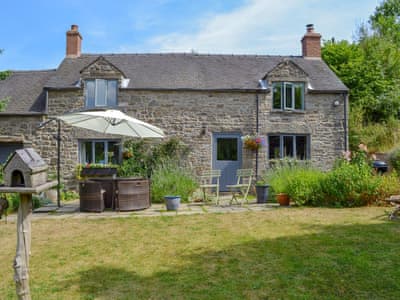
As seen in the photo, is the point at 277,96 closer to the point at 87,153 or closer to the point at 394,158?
the point at 394,158

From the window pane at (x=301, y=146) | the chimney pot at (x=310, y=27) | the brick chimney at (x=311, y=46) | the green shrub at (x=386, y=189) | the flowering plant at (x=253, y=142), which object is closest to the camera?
the green shrub at (x=386, y=189)

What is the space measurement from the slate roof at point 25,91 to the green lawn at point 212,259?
7.33 m

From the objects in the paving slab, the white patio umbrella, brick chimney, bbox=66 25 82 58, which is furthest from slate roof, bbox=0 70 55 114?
the paving slab

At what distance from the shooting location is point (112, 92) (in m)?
12.6

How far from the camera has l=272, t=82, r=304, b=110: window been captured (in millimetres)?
12898

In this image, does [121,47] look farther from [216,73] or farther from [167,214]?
[167,214]

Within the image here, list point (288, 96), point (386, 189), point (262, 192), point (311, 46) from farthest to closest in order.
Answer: point (311, 46) < point (288, 96) < point (262, 192) < point (386, 189)

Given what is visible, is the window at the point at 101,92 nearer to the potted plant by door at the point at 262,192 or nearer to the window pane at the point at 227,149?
the window pane at the point at 227,149

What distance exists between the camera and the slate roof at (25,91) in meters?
12.6

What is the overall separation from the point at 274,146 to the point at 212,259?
30.5 ft

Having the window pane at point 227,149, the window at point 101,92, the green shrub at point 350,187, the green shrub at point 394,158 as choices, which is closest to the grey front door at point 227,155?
the window pane at point 227,149

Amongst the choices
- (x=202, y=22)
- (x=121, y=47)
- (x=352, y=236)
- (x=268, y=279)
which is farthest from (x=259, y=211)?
(x=121, y=47)

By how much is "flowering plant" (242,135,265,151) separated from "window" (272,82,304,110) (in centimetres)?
163

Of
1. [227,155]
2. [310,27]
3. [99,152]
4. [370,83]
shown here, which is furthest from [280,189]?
[370,83]
